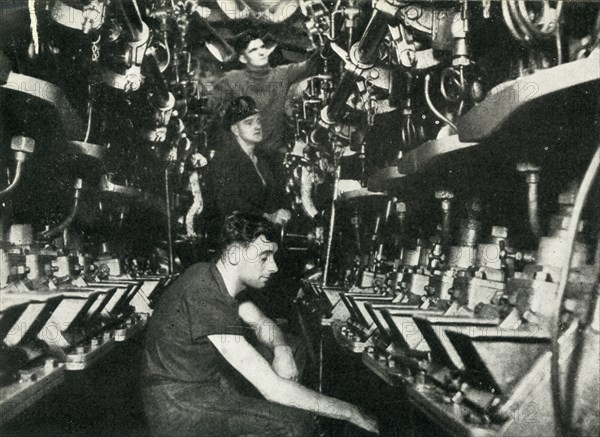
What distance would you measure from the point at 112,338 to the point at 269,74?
86.3 inches

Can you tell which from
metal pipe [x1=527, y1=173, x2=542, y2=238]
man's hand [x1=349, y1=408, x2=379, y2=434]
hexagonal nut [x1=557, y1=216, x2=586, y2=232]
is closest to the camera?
hexagonal nut [x1=557, y1=216, x2=586, y2=232]

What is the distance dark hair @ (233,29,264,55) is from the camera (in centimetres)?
404

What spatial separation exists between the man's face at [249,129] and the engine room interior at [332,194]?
0.02 metres

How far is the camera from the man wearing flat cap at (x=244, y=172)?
371cm

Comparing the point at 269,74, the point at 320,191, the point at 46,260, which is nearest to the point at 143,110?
the point at 269,74

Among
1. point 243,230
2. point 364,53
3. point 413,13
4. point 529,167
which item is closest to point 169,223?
point 364,53

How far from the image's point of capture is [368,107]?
336cm

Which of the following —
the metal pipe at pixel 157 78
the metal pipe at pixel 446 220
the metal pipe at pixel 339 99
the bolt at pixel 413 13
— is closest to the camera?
the bolt at pixel 413 13

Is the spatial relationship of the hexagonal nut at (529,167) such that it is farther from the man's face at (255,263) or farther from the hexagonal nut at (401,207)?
the hexagonal nut at (401,207)

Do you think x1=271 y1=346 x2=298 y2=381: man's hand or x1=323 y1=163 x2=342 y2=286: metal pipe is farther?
x1=323 y1=163 x2=342 y2=286: metal pipe

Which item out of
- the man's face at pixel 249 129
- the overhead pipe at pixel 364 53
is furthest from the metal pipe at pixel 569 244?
the man's face at pixel 249 129

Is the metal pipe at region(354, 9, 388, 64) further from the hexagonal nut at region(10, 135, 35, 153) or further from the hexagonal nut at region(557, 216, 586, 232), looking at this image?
the hexagonal nut at region(10, 135, 35, 153)

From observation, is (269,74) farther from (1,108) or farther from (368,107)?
(1,108)

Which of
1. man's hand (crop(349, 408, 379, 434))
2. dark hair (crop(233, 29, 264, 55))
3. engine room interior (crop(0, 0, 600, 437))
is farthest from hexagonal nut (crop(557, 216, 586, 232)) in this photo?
dark hair (crop(233, 29, 264, 55))
